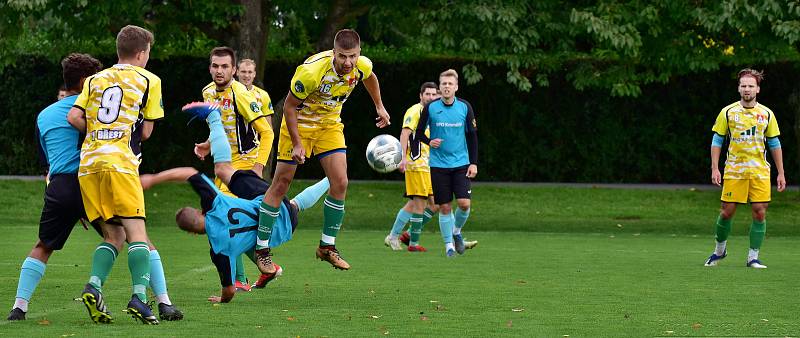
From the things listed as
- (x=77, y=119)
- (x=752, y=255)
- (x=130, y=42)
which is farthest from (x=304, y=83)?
(x=752, y=255)

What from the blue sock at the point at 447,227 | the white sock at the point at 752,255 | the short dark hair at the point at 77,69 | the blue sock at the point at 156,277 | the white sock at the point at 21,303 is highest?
the short dark hair at the point at 77,69

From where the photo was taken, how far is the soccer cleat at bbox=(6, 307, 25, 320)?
8569 mm

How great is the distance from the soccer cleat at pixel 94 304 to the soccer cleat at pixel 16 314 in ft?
1.85

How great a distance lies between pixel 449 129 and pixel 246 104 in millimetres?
4251

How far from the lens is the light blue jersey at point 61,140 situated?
848cm

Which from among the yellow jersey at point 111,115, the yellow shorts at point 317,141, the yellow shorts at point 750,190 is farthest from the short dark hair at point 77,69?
the yellow shorts at point 750,190

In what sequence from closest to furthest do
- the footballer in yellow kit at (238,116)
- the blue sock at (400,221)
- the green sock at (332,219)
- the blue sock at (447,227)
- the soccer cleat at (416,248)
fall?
the green sock at (332,219) < the footballer in yellow kit at (238,116) < the blue sock at (447,227) < the soccer cleat at (416,248) < the blue sock at (400,221)

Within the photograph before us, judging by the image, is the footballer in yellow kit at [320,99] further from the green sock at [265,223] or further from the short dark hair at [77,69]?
the short dark hair at [77,69]

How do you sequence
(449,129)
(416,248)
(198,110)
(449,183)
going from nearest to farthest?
(198,110) → (449,183) → (449,129) → (416,248)

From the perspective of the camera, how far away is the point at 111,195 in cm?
820

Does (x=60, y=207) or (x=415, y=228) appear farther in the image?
(x=415, y=228)

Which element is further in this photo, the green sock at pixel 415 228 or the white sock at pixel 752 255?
the green sock at pixel 415 228

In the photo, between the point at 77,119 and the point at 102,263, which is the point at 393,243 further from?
the point at 77,119

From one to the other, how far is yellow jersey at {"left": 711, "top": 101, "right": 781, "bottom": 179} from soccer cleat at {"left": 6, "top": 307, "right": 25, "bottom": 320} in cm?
786
